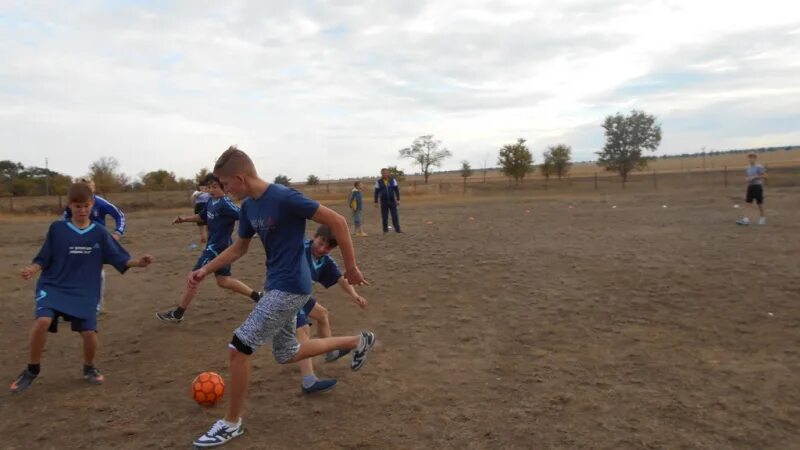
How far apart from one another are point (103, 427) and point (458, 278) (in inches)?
234

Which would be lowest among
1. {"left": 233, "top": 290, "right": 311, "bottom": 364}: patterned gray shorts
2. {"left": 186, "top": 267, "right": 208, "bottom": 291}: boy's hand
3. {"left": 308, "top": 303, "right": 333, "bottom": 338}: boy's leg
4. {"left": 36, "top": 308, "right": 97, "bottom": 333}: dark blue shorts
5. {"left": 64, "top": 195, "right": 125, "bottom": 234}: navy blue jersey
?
{"left": 308, "top": 303, "right": 333, "bottom": 338}: boy's leg

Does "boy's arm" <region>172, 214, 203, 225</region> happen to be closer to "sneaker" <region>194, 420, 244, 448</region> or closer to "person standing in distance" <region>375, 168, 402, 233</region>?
"sneaker" <region>194, 420, 244, 448</region>

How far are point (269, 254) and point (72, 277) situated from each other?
2227mm

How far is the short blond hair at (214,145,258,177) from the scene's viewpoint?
12.0ft

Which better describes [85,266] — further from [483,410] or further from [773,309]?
[773,309]

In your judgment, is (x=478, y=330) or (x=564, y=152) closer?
(x=478, y=330)

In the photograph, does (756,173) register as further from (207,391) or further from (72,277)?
(72,277)

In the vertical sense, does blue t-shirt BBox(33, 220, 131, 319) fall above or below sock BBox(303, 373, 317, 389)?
above

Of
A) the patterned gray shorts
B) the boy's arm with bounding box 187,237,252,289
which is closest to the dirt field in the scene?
the patterned gray shorts

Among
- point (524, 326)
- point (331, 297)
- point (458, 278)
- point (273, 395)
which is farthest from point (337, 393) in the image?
point (458, 278)

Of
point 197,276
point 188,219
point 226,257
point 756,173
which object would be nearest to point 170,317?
point 188,219

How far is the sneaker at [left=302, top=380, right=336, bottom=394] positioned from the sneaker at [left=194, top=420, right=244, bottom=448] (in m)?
0.84

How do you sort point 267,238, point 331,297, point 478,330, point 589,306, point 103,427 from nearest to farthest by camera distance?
point 267,238
point 103,427
point 478,330
point 589,306
point 331,297

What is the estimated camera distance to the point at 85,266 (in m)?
5.00
